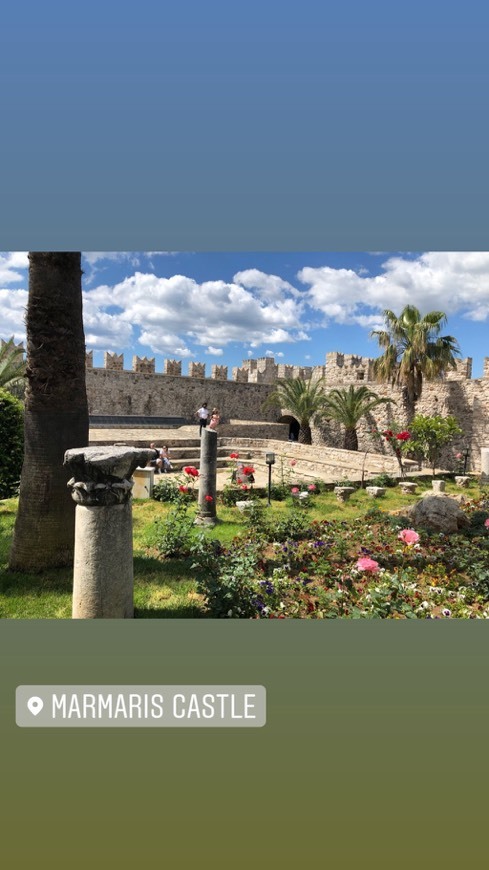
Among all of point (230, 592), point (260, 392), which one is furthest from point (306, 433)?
point (230, 592)

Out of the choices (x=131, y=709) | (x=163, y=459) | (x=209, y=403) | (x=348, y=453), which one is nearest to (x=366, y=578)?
(x=131, y=709)

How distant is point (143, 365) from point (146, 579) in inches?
731

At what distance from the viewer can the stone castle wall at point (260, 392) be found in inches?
659

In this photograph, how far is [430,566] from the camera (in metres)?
5.18

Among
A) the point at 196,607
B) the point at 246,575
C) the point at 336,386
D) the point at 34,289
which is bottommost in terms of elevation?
the point at 196,607

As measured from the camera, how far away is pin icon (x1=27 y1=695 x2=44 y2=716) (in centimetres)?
197

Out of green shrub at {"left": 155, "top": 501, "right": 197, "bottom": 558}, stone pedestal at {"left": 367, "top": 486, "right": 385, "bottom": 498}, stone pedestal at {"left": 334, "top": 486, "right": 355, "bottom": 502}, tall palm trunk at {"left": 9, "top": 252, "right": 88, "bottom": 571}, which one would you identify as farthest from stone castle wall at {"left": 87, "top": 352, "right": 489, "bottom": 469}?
tall palm trunk at {"left": 9, "top": 252, "right": 88, "bottom": 571}

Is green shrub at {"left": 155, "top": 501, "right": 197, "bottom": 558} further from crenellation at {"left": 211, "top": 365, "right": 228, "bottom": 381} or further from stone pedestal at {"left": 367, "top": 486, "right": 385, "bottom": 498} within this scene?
crenellation at {"left": 211, "top": 365, "right": 228, "bottom": 381}

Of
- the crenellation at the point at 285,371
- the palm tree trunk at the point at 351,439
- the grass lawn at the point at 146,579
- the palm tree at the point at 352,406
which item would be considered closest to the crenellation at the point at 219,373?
the crenellation at the point at 285,371

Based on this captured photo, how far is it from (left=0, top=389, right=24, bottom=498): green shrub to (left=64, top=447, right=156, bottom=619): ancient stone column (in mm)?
5667

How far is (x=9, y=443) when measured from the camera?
8242 millimetres

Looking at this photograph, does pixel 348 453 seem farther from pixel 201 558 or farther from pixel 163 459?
pixel 201 558

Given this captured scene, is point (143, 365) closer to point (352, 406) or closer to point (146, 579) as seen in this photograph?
point (352, 406)

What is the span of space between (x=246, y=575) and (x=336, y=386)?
1880 cm
